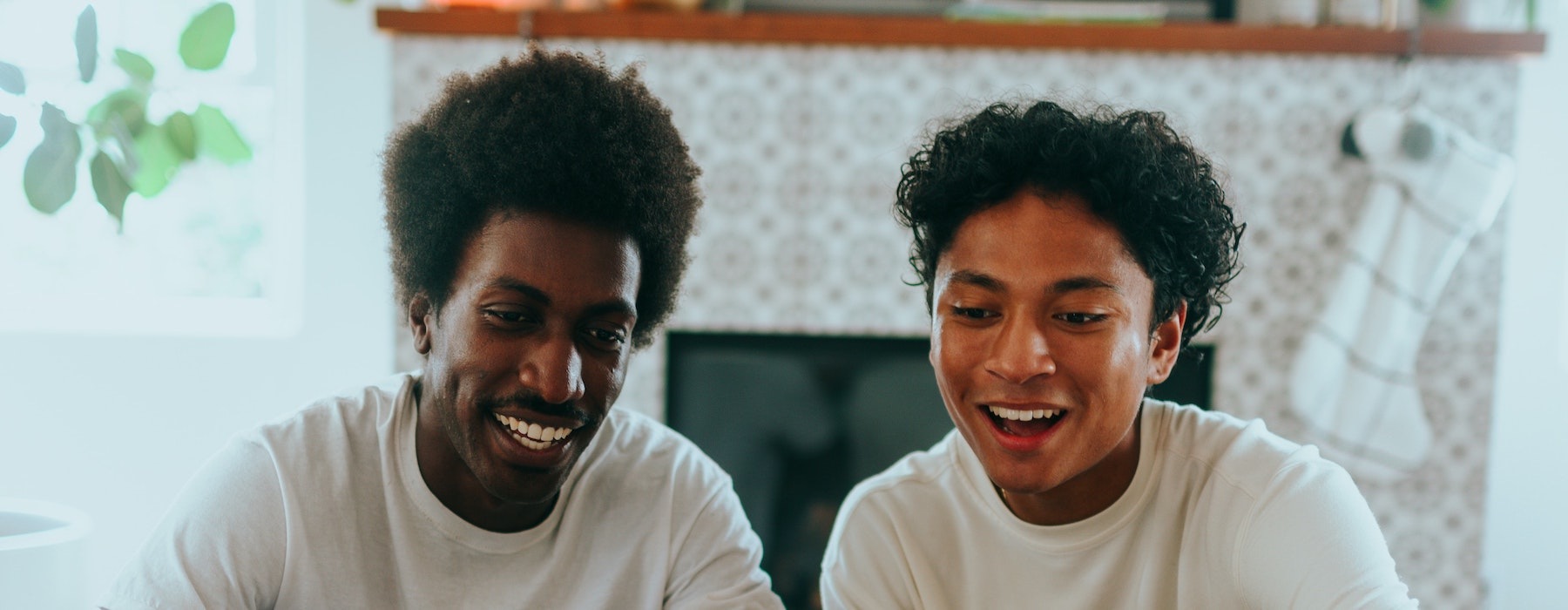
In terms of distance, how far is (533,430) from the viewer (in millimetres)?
1229

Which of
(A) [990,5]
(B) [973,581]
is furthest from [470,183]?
(A) [990,5]

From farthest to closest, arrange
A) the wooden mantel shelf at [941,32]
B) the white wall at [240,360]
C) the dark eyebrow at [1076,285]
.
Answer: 1. the white wall at [240,360]
2. the wooden mantel shelf at [941,32]
3. the dark eyebrow at [1076,285]

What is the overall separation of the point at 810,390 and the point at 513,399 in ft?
4.95

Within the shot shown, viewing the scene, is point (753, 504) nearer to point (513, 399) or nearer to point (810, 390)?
point (810, 390)

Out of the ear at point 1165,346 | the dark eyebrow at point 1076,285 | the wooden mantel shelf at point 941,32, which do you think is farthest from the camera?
the wooden mantel shelf at point 941,32

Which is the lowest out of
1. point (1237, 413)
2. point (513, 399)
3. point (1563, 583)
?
point (1563, 583)

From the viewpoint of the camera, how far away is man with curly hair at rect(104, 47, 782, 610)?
122cm

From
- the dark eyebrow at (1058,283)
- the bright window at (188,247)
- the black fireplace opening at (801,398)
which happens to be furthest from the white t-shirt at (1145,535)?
the bright window at (188,247)

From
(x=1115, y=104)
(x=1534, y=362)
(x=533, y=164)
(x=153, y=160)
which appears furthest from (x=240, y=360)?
(x=1534, y=362)

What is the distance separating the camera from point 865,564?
1.32 metres

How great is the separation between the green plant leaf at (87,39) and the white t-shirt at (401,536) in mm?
416

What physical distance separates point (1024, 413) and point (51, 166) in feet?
3.24

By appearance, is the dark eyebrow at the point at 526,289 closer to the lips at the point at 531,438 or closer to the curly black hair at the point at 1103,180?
the lips at the point at 531,438

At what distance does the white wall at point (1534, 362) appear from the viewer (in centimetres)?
276
